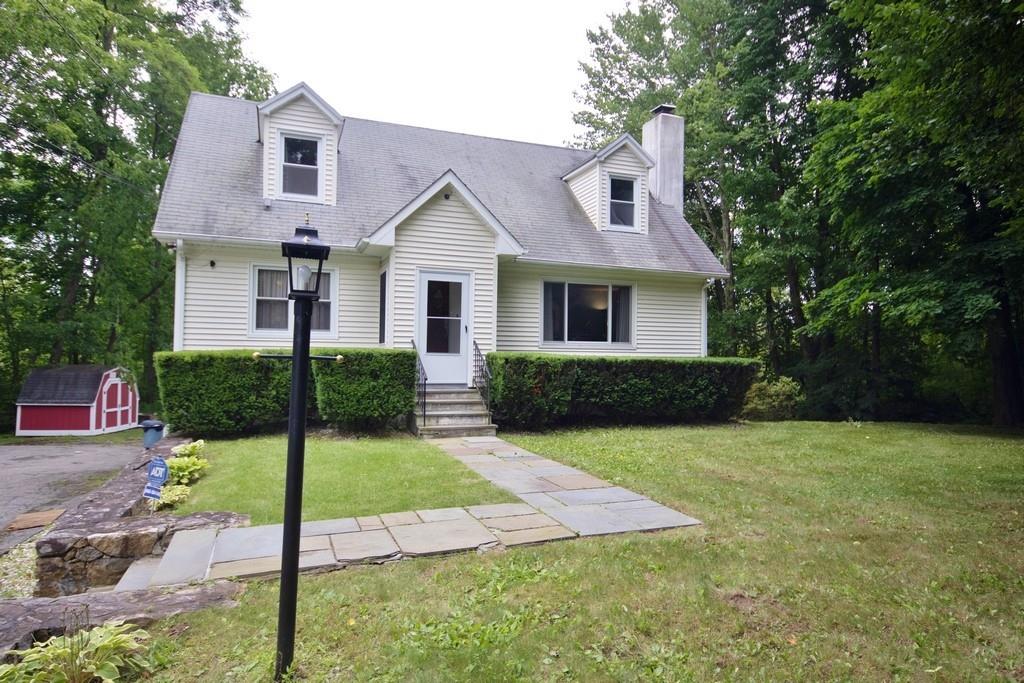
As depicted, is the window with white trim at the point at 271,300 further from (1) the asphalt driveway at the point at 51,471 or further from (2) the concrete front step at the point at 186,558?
(2) the concrete front step at the point at 186,558

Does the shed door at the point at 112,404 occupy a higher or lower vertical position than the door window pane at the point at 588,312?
lower

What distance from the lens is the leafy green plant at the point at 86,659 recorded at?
2.24 m

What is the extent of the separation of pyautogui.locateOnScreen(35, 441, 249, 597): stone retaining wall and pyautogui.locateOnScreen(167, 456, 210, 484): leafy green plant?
1232mm

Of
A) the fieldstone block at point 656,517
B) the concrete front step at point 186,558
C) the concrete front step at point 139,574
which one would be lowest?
the concrete front step at point 139,574

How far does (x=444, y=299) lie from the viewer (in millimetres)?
10812

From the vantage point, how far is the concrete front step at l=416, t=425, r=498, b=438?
9.04 meters

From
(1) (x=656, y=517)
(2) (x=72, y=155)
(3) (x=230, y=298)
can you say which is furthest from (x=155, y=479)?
(2) (x=72, y=155)

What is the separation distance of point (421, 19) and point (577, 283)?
6789 millimetres

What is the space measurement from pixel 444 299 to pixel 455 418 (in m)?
2.55

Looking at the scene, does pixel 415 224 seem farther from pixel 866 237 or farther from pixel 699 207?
pixel 699 207

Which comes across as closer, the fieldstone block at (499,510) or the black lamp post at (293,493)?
the black lamp post at (293,493)

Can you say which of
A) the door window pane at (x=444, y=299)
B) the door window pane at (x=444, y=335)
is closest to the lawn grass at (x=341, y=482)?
the door window pane at (x=444, y=335)

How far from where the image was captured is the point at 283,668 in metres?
2.38

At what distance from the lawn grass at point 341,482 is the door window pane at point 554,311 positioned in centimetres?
522
